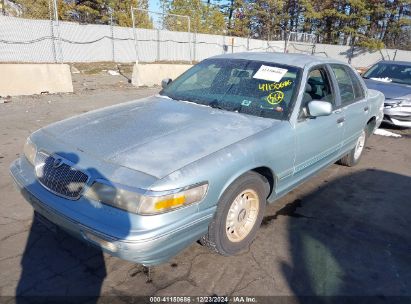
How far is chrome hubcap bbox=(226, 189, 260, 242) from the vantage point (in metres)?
2.96

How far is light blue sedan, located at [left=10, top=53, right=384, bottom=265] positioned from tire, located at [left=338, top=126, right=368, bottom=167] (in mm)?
1004

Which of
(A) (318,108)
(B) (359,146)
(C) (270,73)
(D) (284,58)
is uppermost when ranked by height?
(D) (284,58)

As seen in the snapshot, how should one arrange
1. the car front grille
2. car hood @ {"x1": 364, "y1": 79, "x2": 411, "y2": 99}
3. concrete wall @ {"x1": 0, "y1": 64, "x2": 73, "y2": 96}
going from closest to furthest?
the car front grille, car hood @ {"x1": 364, "y1": 79, "x2": 411, "y2": 99}, concrete wall @ {"x1": 0, "y1": 64, "x2": 73, "y2": 96}

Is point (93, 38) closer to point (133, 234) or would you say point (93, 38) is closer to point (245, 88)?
point (245, 88)

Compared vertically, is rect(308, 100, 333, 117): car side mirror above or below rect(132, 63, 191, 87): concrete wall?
above

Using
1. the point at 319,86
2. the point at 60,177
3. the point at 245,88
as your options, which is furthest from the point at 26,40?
the point at 60,177

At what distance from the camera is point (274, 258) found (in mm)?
3113

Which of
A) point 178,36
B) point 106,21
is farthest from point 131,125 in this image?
point 106,21

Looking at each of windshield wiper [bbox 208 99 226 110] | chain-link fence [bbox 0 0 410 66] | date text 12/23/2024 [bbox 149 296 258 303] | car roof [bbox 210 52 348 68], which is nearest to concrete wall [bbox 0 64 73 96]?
chain-link fence [bbox 0 0 410 66]

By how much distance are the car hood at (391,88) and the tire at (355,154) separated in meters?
2.84

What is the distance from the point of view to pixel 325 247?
330cm

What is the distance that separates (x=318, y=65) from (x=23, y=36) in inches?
726

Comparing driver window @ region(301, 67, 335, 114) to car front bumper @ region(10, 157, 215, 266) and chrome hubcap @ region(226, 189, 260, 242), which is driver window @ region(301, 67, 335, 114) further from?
car front bumper @ region(10, 157, 215, 266)

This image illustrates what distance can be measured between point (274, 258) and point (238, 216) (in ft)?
1.68
